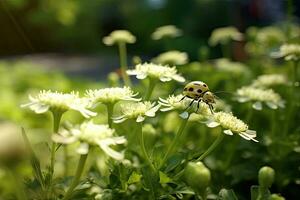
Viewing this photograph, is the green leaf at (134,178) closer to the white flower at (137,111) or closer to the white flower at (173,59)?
the white flower at (137,111)

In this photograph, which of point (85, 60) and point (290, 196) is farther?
point (85, 60)

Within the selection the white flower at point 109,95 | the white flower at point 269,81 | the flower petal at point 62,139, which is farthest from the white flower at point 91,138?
the white flower at point 269,81

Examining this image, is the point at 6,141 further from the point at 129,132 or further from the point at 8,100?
the point at 8,100

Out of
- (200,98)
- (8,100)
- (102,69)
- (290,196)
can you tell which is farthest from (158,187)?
(102,69)

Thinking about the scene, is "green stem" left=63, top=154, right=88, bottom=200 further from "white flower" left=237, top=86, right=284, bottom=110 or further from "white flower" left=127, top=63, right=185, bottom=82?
"white flower" left=237, top=86, right=284, bottom=110

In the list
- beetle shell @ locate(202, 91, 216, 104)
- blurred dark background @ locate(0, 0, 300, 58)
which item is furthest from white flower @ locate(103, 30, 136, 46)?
blurred dark background @ locate(0, 0, 300, 58)

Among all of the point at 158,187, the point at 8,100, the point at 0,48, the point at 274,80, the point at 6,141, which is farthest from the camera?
the point at 0,48


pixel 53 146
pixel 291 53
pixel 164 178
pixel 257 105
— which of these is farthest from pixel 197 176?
pixel 291 53
